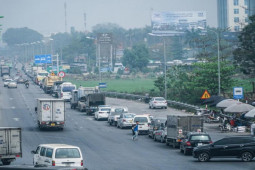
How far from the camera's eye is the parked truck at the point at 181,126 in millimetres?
39219

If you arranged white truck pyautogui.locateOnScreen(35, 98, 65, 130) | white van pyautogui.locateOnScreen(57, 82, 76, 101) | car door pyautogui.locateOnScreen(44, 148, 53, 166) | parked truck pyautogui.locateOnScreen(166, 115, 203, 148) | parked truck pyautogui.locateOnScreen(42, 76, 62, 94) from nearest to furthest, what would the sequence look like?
car door pyautogui.locateOnScreen(44, 148, 53, 166) → parked truck pyautogui.locateOnScreen(166, 115, 203, 148) → white truck pyautogui.locateOnScreen(35, 98, 65, 130) → white van pyautogui.locateOnScreen(57, 82, 76, 101) → parked truck pyautogui.locateOnScreen(42, 76, 62, 94)

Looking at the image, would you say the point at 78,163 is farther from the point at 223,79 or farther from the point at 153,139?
the point at 223,79

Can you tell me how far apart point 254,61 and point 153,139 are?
34345 millimetres

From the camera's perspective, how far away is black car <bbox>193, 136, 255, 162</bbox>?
106ft

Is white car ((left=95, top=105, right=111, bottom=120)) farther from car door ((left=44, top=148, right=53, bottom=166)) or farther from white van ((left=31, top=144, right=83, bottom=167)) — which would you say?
car door ((left=44, top=148, right=53, bottom=166))

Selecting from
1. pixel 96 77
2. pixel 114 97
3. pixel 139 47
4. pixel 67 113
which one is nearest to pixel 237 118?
pixel 67 113

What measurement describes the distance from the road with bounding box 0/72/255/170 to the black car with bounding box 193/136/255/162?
0.39 meters

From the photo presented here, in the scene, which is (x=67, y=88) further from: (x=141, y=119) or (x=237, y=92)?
(x=237, y=92)

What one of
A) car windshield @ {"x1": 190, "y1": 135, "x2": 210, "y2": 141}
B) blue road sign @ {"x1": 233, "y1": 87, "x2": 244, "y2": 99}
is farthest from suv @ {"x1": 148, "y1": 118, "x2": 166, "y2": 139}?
car windshield @ {"x1": 190, "y1": 135, "x2": 210, "y2": 141}

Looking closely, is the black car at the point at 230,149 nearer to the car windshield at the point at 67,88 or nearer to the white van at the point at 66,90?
the white van at the point at 66,90

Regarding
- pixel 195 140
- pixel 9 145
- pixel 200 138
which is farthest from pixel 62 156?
pixel 200 138

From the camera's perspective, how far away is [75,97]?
237 ft

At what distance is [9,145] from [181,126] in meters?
12.5

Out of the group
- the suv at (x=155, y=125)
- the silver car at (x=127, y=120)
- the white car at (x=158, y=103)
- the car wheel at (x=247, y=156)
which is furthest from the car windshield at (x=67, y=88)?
the car wheel at (x=247, y=156)
